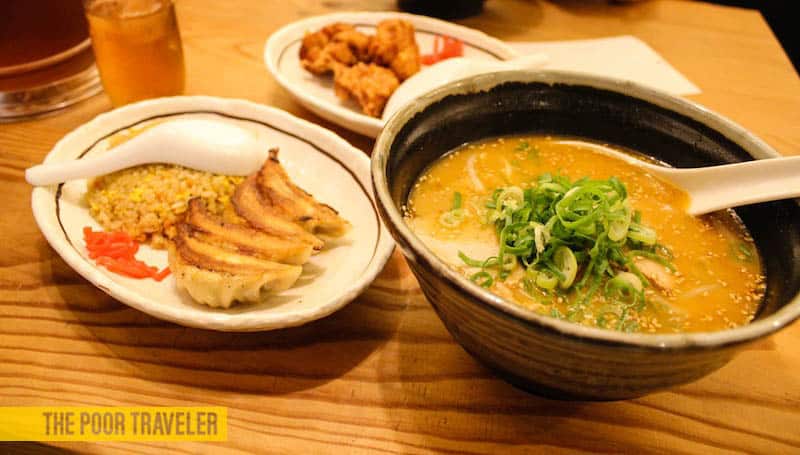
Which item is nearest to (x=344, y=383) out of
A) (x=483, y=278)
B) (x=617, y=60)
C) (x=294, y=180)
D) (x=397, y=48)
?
(x=483, y=278)

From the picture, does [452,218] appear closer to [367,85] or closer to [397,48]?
[367,85]

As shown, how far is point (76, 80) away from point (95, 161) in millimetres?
614

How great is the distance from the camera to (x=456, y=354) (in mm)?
1088

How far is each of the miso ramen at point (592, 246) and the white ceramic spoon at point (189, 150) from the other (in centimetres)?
55

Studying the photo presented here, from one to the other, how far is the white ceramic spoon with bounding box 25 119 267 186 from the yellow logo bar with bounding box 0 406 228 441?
2.01ft

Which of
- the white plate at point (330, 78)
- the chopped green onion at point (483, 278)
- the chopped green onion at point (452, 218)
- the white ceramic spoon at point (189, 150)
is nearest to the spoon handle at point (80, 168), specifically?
the white ceramic spoon at point (189, 150)

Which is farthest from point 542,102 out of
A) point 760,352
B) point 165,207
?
point 165,207

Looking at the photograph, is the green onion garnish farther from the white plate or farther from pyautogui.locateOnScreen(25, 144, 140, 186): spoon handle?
pyautogui.locateOnScreen(25, 144, 140, 186): spoon handle

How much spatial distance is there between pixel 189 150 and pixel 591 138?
937 mm

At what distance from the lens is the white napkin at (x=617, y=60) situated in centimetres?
207

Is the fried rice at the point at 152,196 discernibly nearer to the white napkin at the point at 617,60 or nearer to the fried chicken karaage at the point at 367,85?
the fried chicken karaage at the point at 367,85

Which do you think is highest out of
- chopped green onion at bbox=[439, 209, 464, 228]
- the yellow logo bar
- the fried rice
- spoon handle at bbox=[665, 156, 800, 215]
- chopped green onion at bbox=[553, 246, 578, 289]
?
spoon handle at bbox=[665, 156, 800, 215]

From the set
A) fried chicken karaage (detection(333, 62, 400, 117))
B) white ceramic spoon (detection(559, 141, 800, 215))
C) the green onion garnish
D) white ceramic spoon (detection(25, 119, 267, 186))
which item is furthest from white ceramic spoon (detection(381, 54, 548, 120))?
the green onion garnish

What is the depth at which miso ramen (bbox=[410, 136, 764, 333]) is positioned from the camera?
935 mm
